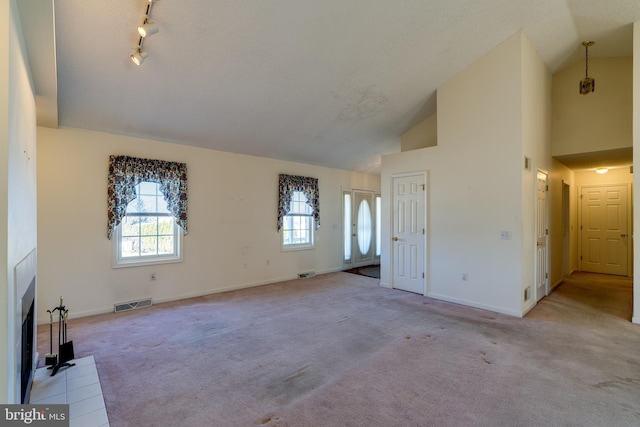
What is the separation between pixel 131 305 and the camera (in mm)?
4324

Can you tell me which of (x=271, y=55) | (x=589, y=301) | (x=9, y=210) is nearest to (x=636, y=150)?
(x=589, y=301)

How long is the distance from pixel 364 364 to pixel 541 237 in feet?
12.3

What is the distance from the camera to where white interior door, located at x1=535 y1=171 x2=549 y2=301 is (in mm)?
4566

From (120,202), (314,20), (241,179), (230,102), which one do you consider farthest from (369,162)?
(120,202)

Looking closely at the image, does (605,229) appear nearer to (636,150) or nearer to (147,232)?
(636,150)

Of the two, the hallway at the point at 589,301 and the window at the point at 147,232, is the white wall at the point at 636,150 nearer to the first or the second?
the hallway at the point at 589,301

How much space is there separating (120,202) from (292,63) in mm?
2904

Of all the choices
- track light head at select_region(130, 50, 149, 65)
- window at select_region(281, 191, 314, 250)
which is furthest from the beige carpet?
track light head at select_region(130, 50, 149, 65)

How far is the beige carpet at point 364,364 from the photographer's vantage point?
6.80ft

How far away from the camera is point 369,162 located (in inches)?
282

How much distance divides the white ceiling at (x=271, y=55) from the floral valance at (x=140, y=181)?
0.43m

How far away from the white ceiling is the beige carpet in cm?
252

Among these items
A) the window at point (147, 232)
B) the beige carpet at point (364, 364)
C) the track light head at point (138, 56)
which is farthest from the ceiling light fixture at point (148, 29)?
the beige carpet at point (364, 364)

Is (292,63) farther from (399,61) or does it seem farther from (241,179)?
(241,179)
